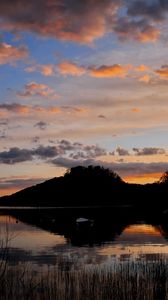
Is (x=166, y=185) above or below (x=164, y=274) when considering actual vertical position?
above

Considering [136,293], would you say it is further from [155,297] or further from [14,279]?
[14,279]

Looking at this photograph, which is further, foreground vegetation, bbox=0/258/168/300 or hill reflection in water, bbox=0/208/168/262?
hill reflection in water, bbox=0/208/168/262

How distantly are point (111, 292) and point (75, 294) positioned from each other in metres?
1.10

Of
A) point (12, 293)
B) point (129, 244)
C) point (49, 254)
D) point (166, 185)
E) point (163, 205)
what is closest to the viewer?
point (12, 293)

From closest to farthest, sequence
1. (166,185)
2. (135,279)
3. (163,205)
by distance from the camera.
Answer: (135,279) → (163,205) → (166,185)

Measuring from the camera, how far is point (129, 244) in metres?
A: 48.2

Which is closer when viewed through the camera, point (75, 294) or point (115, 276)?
point (75, 294)

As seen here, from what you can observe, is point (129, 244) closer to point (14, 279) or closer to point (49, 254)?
point (49, 254)

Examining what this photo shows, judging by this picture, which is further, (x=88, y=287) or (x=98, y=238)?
(x=98, y=238)

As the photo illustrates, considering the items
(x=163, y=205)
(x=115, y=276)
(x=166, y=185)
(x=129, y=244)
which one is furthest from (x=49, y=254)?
(x=166, y=185)

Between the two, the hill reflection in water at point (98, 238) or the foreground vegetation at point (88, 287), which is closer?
the foreground vegetation at point (88, 287)

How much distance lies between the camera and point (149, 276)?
55.9 feet

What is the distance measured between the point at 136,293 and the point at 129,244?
33.0 meters

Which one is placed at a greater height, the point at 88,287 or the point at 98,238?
the point at 98,238
